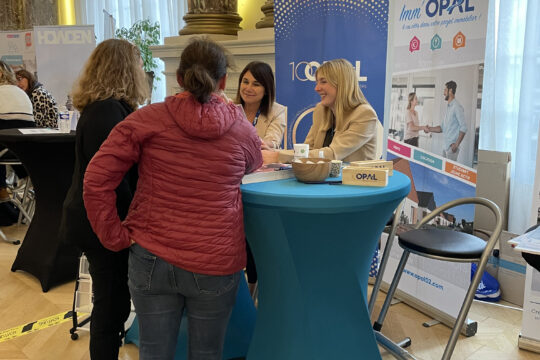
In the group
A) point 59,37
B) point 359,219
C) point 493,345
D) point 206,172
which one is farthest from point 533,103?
point 59,37

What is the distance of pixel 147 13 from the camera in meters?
6.94

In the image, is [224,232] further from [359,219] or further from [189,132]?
[359,219]

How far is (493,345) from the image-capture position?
8.68 feet

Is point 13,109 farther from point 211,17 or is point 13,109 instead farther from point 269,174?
point 269,174

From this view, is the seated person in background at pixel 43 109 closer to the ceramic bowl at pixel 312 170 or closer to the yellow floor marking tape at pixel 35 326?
the yellow floor marking tape at pixel 35 326

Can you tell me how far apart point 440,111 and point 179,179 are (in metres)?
1.84

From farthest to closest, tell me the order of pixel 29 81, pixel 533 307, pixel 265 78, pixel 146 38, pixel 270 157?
pixel 146 38
pixel 29 81
pixel 265 78
pixel 533 307
pixel 270 157

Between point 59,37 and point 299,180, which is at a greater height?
point 59,37

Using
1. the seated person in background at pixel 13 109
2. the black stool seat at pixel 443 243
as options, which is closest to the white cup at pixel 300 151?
the black stool seat at pixel 443 243

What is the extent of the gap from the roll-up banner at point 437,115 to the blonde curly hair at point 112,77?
1.67 metres

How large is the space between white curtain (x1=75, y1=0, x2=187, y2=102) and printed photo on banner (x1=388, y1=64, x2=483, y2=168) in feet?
14.3

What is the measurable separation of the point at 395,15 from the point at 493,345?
1.89 m

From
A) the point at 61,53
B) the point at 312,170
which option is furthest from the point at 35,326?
the point at 61,53

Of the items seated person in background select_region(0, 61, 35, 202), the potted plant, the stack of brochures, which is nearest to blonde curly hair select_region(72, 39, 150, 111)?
the stack of brochures
